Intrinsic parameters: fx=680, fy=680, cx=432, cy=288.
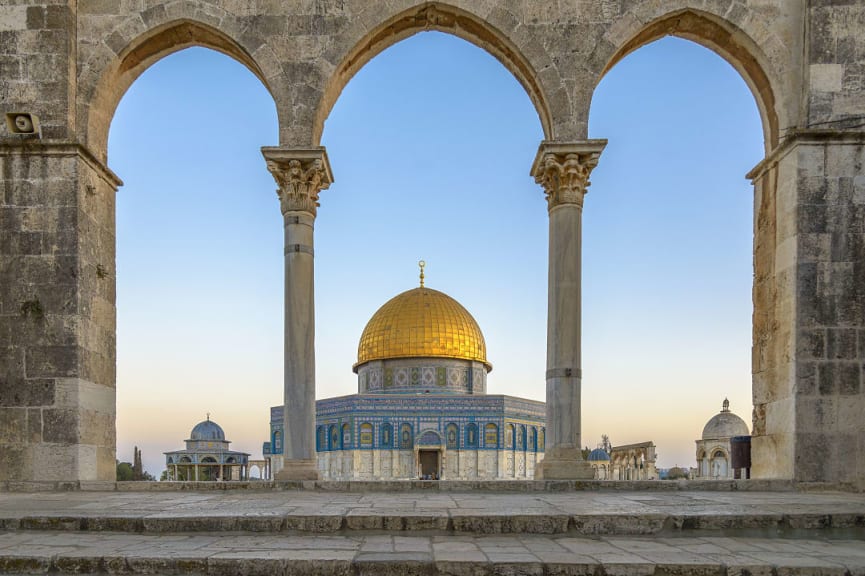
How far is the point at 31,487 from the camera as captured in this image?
8273 millimetres

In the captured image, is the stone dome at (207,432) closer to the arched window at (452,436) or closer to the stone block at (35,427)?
the arched window at (452,436)

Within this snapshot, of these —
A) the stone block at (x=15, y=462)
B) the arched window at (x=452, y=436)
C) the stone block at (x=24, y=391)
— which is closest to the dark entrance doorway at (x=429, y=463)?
the arched window at (x=452, y=436)

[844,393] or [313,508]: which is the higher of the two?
[844,393]

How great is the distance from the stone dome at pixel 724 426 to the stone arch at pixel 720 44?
2485 centimetres

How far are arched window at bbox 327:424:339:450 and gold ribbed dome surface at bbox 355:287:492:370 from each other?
14.7 ft

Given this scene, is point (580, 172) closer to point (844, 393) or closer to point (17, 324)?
point (844, 393)

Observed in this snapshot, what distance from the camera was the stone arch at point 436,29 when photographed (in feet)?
29.1

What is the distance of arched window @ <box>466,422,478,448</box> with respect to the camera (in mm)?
36062

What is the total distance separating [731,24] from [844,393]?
482 centimetres

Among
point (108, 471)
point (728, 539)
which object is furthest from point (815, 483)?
point (108, 471)

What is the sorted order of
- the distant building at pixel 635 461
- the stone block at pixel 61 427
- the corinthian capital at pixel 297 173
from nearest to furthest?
1. the stone block at pixel 61 427
2. the corinthian capital at pixel 297 173
3. the distant building at pixel 635 461

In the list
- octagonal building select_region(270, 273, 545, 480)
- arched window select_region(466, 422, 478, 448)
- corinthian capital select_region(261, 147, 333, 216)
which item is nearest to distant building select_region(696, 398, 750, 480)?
octagonal building select_region(270, 273, 545, 480)

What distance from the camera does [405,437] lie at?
35.7 m

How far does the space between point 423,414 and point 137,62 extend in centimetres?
2832
